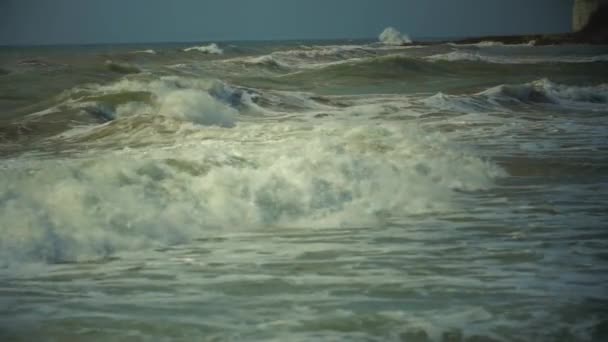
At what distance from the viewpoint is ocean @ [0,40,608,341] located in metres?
4.48

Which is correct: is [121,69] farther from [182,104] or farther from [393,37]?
[393,37]

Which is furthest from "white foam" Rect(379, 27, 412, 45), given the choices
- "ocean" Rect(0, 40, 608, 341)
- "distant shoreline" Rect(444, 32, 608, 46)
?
"ocean" Rect(0, 40, 608, 341)

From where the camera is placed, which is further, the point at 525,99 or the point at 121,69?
the point at 121,69

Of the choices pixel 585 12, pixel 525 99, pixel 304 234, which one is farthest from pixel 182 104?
pixel 585 12

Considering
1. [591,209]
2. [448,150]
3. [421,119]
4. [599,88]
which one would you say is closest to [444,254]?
[591,209]

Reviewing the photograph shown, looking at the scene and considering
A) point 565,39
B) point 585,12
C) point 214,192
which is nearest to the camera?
point 214,192

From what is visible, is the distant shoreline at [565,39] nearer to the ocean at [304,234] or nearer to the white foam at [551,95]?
the white foam at [551,95]

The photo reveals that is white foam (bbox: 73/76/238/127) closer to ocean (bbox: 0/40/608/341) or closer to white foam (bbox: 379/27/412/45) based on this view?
ocean (bbox: 0/40/608/341)

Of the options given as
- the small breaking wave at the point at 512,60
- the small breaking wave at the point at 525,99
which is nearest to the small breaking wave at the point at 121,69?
the small breaking wave at the point at 525,99

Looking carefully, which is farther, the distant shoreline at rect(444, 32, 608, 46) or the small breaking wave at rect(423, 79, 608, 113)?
the distant shoreline at rect(444, 32, 608, 46)

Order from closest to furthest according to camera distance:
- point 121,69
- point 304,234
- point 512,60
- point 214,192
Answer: point 304,234, point 214,192, point 121,69, point 512,60

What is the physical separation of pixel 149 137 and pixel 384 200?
5509mm

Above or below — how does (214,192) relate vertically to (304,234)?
above

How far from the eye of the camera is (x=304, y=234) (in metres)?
6.69
